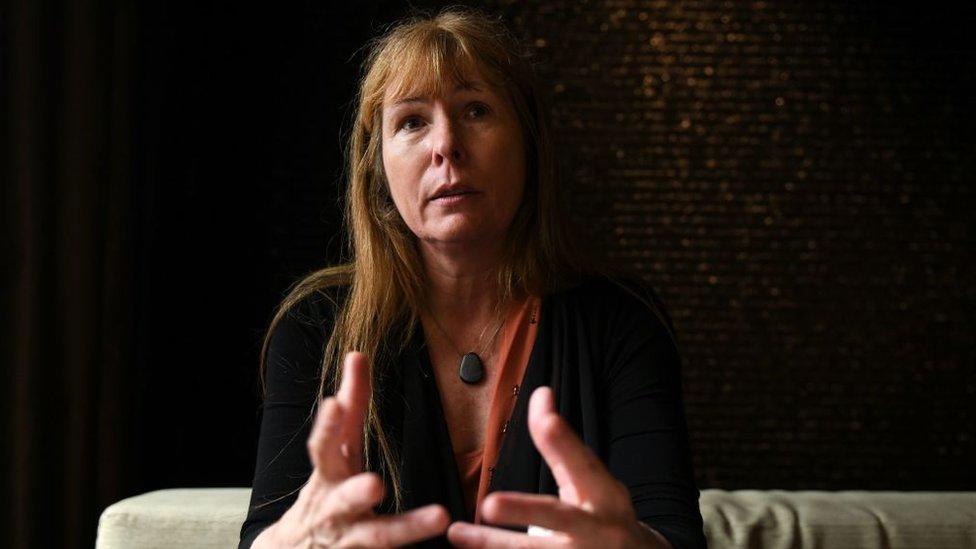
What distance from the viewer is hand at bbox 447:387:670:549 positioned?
2.14 feet

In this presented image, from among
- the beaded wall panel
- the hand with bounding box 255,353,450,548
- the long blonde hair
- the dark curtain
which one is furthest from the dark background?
the hand with bounding box 255,353,450,548

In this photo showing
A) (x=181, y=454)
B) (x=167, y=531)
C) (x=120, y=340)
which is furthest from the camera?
(x=181, y=454)

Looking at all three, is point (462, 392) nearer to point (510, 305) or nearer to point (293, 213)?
point (510, 305)

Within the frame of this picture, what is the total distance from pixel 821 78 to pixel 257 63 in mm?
1266

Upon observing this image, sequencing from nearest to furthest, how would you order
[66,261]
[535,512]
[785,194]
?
[535,512] → [66,261] → [785,194]

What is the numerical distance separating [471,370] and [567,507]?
18.1 inches

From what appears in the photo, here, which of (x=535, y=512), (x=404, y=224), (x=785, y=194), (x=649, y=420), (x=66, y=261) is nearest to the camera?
(x=535, y=512)

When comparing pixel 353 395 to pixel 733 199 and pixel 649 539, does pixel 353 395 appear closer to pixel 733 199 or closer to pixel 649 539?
pixel 649 539

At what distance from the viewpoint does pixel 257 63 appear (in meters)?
1.96

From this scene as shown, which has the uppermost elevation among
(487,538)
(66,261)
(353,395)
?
(66,261)

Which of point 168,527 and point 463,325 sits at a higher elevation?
point 463,325

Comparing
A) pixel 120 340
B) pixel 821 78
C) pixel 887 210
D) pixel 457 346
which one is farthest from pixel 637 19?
pixel 120 340

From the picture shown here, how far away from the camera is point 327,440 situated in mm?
679

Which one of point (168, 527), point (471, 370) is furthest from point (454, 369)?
point (168, 527)
